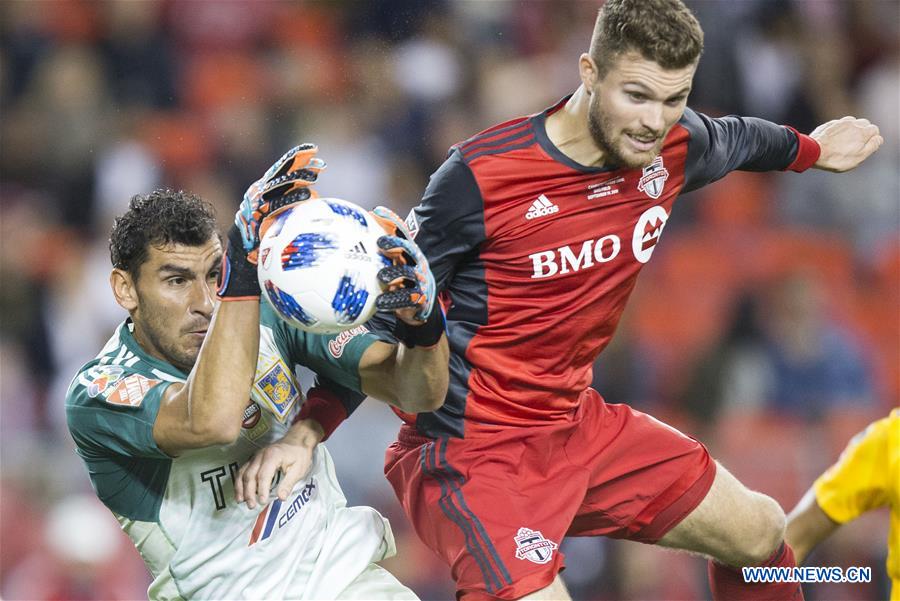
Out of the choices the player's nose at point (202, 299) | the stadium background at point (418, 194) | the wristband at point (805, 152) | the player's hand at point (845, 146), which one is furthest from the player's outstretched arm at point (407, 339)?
the stadium background at point (418, 194)

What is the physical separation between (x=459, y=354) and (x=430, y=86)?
442 cm

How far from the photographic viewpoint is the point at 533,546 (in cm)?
350

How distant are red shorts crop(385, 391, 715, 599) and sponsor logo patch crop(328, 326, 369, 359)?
437mm

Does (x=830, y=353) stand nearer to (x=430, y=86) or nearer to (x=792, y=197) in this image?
(x=792, y=197)

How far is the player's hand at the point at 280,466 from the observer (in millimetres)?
3246

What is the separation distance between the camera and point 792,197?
7523 millimetres

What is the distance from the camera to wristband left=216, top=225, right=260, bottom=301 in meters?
2.99

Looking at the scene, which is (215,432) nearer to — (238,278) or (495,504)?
(238,278)

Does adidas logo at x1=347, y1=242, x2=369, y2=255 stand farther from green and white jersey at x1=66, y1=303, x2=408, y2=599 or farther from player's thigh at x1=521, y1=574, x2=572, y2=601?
player's thigh at x1=521, y1=574, x2=572, y2=601

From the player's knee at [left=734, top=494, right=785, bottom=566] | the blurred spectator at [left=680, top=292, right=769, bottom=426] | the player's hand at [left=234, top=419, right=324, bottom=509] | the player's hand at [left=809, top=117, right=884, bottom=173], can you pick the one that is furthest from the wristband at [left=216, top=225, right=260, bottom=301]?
the blurred spectator at [left=680, top=292, right=769, bottom=426]

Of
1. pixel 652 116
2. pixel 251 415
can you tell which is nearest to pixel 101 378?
pixel 251 415

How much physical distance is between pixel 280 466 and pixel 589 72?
1.46m

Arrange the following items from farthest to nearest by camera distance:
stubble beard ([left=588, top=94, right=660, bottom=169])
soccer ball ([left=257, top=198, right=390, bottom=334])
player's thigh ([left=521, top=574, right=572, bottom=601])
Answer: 1. stubble beard ([left=588, top=94, right=660, bottom=169])
2. player's thigh ([left=521, top=574, right=572, bottom=601])
3. soccer ball ([left=257, top=198, right=390, bottom=334])

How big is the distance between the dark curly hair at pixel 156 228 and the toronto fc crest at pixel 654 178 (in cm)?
131
